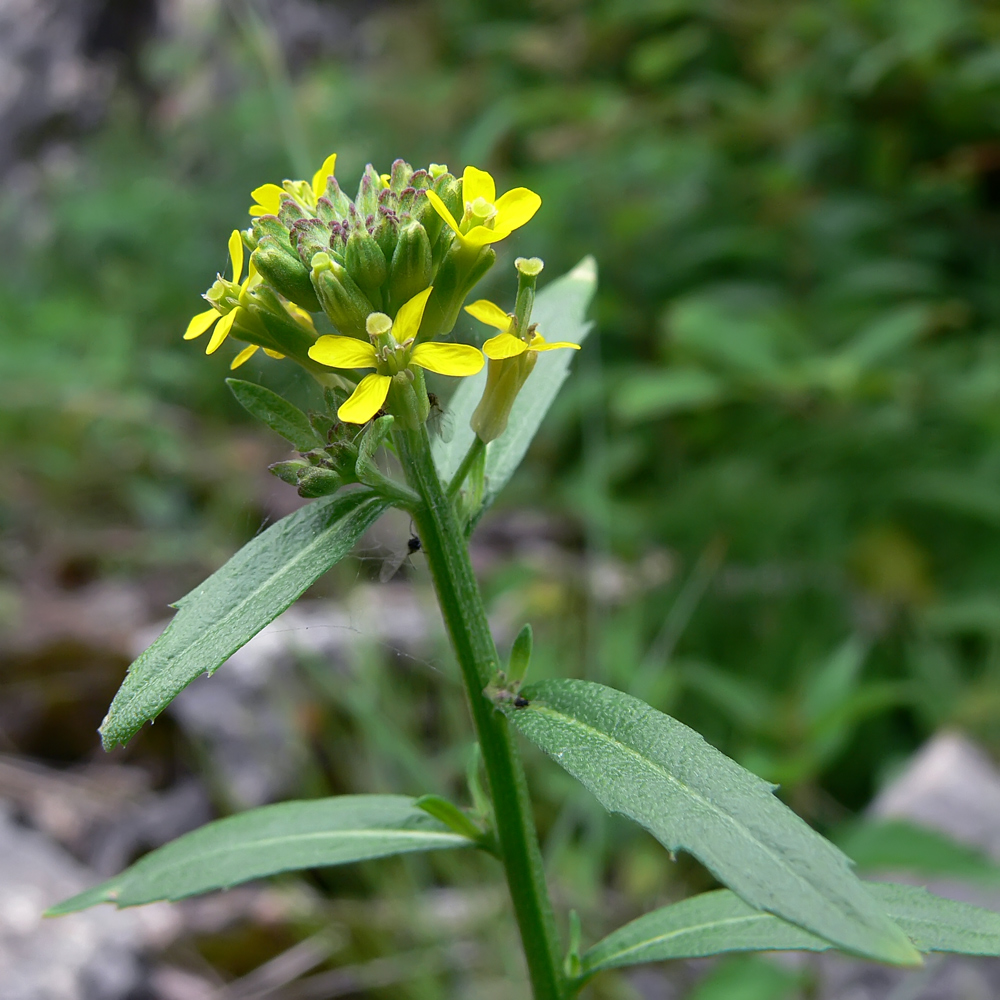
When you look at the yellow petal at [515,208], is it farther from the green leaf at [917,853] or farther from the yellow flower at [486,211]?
the green leaf at [917,853]

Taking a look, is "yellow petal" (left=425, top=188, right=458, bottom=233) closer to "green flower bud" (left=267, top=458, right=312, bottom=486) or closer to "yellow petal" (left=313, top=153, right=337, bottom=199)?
"yellow petal" (left=313, top=153, right=337, bottom=199)

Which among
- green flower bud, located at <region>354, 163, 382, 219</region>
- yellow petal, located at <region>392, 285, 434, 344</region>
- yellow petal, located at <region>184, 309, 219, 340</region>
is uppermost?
green flower bud, located at <region>354, 163, 382, 219</region>

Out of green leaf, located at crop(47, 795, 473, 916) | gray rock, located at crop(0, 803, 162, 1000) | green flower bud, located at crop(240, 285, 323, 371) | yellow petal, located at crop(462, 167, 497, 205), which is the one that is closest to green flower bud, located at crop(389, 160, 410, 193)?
yellow petal, located at crop(462, 167, 497, 205)

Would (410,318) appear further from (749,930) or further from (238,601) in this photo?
(749,930)

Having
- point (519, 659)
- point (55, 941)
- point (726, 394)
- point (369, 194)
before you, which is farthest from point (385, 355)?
point (726, 394)

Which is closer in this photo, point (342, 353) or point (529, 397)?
point (342, 353)

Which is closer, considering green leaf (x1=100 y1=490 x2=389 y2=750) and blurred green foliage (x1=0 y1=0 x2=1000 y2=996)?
green leaf (x1=100 y1=490 x2=389 y2=750)
